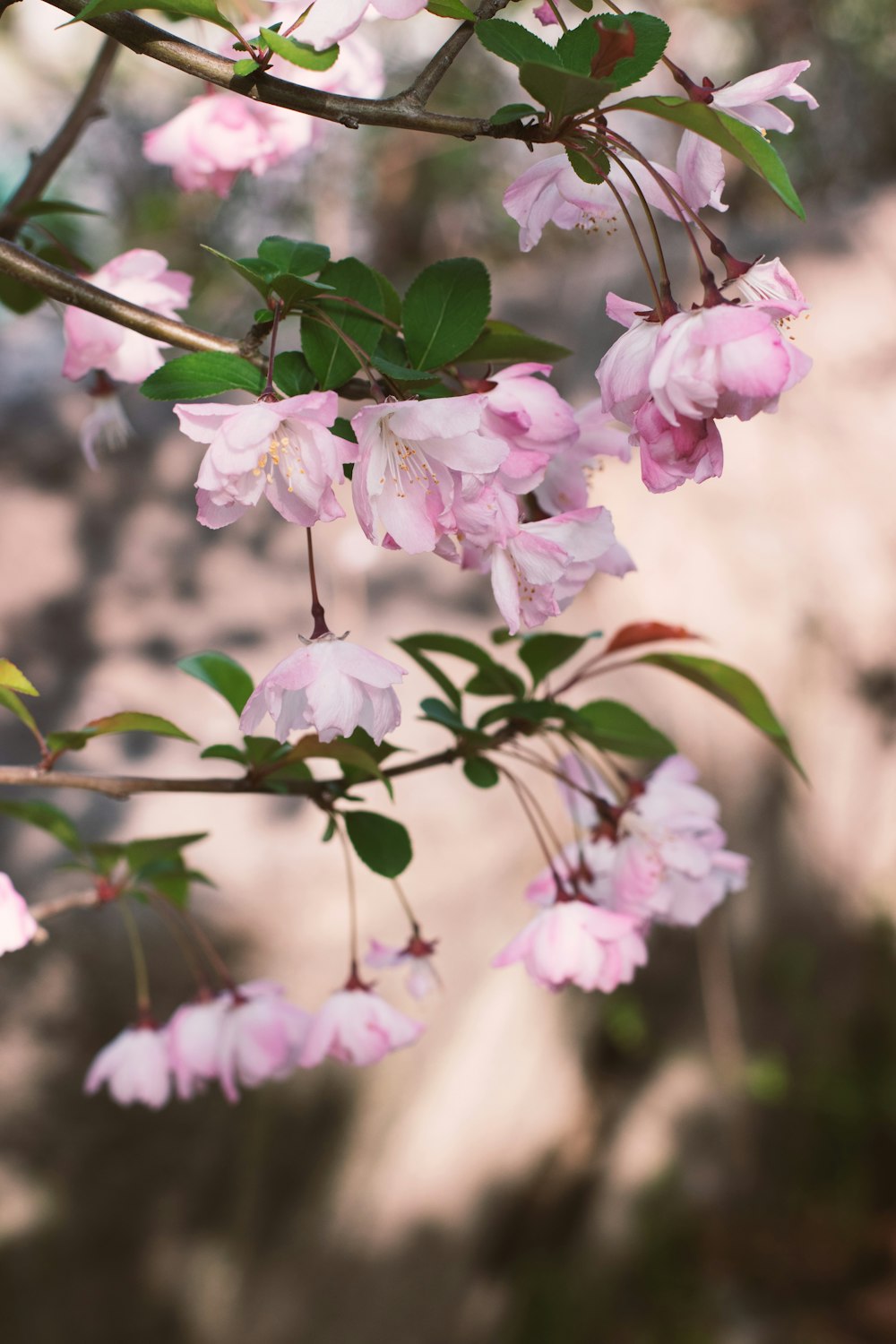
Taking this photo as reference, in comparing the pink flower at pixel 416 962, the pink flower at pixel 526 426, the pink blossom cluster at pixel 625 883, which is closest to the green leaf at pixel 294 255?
the pink flower at pixel 526 426

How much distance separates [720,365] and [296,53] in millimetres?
213

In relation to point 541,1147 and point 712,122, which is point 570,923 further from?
point 541,1147

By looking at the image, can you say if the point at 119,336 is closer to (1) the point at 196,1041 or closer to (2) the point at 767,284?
(2) the point at 767,284

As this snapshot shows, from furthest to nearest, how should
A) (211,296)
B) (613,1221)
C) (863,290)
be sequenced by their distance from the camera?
(211,296), (863,290), (613,1221)

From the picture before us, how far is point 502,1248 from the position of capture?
6.82 feet

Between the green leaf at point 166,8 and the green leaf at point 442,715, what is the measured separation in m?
0.41

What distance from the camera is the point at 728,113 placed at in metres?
0.49

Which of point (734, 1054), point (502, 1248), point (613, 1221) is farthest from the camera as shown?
point (734, 1054)

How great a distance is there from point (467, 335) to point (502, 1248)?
1.90 m

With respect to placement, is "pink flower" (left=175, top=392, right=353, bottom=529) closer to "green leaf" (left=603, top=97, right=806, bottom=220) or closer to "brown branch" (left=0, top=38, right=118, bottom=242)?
"green leaf" (left=603, top=97, right=806, bottom=220)

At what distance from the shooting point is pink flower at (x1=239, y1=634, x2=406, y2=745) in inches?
22.6

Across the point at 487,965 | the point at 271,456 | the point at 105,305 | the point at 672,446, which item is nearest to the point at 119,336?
the point at 105,305

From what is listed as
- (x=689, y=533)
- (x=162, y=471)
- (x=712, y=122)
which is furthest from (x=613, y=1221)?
(x=712, y=122)

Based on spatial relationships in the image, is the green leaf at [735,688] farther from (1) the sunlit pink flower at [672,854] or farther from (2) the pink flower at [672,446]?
(2) the pink flower at [672,446]
